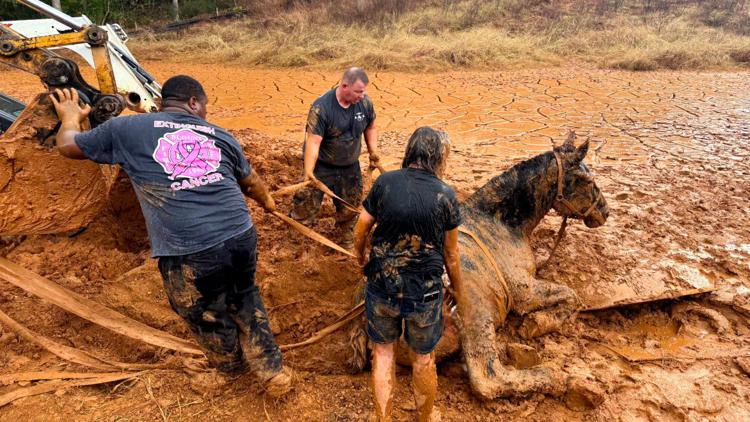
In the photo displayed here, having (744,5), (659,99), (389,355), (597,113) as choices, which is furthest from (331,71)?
(744,5)

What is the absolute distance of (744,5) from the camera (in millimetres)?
17641

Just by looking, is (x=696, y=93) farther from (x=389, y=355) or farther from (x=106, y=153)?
(x=106, y=153)

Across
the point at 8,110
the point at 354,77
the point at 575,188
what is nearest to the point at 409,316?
the point at 575,188

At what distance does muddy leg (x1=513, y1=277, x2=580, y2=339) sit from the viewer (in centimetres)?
328

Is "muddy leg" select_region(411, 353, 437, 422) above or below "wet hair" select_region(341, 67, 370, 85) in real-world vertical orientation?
below

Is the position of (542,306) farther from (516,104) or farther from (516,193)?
(516,104)

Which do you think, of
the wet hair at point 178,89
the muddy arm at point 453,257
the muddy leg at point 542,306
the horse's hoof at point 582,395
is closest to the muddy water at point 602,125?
the muddy leg at point 542,306

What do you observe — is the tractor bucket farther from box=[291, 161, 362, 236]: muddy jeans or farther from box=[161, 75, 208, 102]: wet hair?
box=[291, 161, 362, 236]: muddy jeans

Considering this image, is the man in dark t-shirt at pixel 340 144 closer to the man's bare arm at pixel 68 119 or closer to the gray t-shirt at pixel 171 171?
the gray t-shirt at pixel 171 171

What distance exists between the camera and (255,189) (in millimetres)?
2773

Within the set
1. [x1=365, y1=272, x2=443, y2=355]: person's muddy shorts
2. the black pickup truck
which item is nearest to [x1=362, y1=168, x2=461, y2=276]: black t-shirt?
[x1=365, y1=272, x2=443, y2=355]: person's muddy shorts

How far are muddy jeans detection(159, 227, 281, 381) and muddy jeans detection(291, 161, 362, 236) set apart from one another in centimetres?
175

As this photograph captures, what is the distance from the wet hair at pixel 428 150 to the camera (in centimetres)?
224

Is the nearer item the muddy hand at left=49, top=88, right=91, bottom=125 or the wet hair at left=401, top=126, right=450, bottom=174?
the wet hair at left=401, top=126, right=450, bottom=174
